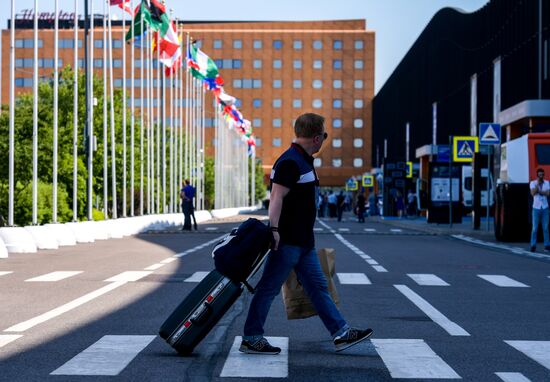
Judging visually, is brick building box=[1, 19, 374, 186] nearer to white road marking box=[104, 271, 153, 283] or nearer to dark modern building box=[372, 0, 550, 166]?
dark modern building box=[372, 0, 550, 166]

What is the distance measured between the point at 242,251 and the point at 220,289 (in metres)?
0.35

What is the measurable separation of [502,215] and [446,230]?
10.4 meters

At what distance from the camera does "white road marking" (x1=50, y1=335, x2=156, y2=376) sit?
7996 mm

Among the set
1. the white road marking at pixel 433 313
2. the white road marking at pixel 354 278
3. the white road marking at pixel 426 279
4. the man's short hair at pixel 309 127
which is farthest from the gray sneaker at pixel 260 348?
the white road marking at pixel 426 279

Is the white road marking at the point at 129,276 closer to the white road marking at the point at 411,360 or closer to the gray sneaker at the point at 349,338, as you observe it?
the white road marking at the point at 411,360

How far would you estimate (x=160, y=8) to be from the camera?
163 ft

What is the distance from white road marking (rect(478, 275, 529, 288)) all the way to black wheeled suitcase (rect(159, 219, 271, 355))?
8.54 meters

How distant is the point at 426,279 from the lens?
700 inches

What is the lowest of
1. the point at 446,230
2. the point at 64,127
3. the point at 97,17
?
the point at 446,230

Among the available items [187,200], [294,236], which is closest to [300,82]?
[187,200]

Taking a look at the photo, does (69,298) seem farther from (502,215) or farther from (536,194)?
(502,215)

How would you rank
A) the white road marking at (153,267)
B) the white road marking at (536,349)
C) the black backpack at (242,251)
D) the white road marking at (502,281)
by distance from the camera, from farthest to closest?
the white road marking at (153,267) → the white road marking at (502,281) → the white road marking at (536,349) → the black backpack at (242,251)

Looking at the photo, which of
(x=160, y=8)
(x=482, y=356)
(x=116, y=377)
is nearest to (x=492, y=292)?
(x=482, y=356)

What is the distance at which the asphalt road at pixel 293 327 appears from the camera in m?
8.11
